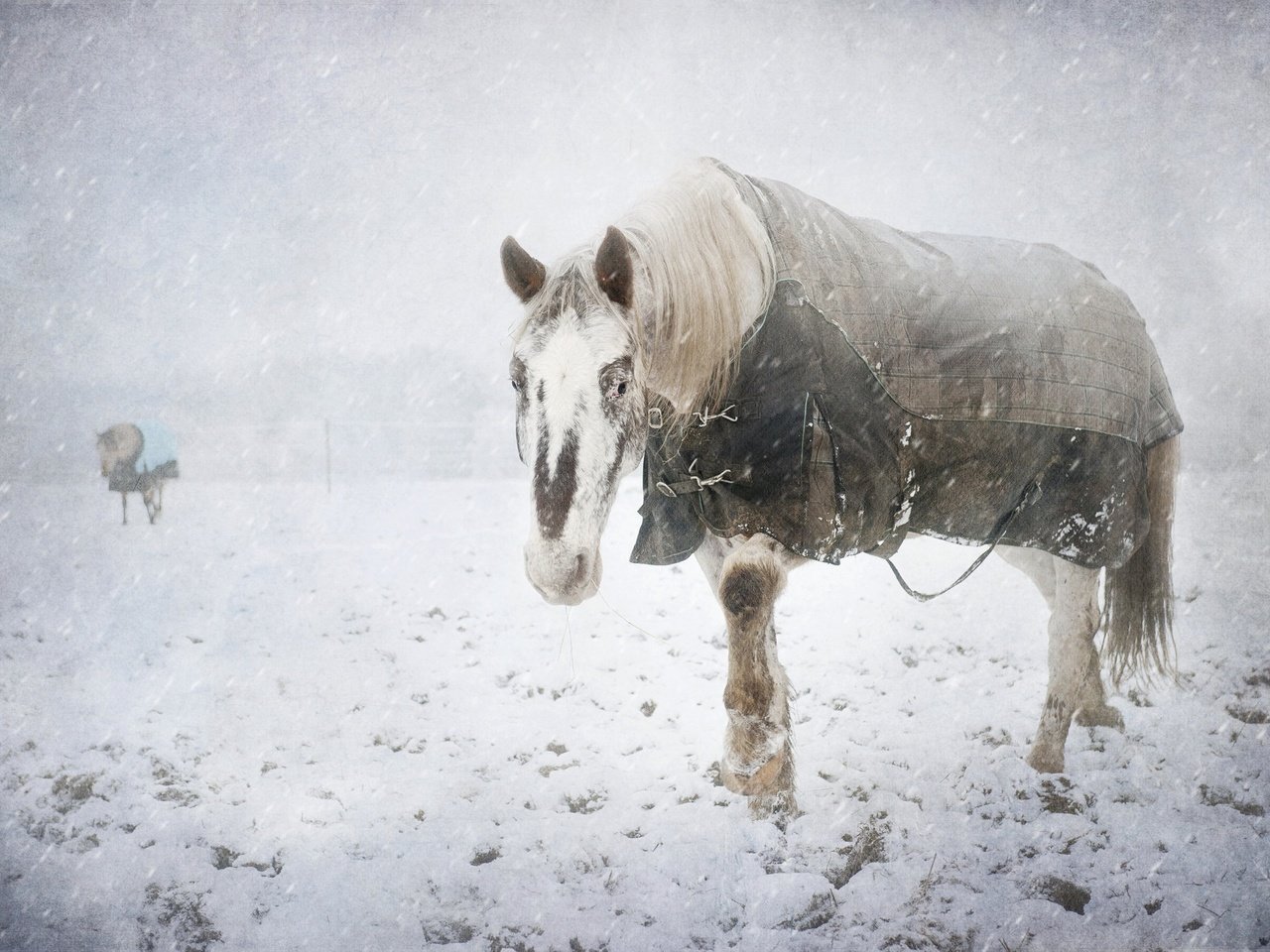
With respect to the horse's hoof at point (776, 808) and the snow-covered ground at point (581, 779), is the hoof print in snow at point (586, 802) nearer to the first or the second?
the snow-covered ground at point (581, 779)

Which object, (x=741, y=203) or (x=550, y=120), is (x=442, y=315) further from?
(x=741, y=203)

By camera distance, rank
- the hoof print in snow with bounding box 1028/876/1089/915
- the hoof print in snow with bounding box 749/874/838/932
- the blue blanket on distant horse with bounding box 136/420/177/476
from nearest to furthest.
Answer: the hoof print in snow with bounding box 749/874/838/932 < the hoof print in snow with bounding box 1028/876/1089/915 < the blue blanket on distant horse with bounding box 136/420/177/476

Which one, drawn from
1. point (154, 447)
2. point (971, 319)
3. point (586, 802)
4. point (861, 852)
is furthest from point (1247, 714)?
point (154, 447)

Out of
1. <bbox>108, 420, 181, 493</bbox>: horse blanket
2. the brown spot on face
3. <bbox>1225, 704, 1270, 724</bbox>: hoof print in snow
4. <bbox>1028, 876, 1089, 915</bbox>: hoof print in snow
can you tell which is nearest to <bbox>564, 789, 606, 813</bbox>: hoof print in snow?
the brown spot on face

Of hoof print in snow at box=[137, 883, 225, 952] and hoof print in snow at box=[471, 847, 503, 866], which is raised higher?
hoof print in snow at box=[471, 847, 503, 866]

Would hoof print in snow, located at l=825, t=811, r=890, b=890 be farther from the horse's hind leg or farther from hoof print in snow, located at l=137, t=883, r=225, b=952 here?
hoof print in snow, located at l=137, t=883, r=225, b=952

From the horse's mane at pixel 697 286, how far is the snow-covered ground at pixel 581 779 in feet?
5.60

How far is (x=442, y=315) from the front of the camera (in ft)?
47.5

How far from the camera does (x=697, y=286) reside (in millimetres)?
2061

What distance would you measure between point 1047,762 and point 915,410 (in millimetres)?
1970

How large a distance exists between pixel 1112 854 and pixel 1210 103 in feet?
17.5

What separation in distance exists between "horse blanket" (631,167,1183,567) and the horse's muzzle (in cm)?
61

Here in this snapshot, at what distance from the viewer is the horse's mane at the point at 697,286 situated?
2.03m

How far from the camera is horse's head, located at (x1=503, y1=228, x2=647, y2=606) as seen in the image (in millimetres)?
1817
